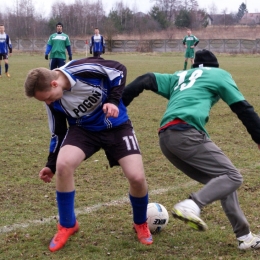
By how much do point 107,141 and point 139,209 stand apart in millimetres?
623

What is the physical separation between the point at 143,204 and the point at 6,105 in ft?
26.1

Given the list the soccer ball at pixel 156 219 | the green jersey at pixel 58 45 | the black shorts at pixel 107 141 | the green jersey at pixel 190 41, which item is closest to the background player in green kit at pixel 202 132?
the black shorts at pixel 107 141

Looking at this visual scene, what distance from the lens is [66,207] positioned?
3830 mm

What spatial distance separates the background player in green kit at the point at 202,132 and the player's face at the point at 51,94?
0.58 m

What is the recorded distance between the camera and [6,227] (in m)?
4.19

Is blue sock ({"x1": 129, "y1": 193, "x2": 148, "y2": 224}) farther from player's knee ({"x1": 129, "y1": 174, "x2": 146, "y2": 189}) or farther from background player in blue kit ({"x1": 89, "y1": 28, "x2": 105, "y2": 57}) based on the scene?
background player in blue kit ({"x1": 89, "y1": 28, "x2": 105, "y2": 57})

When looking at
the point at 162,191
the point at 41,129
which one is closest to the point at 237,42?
the point at 41,129

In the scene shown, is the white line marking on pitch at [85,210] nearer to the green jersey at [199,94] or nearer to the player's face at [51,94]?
the player's face at [51,94]

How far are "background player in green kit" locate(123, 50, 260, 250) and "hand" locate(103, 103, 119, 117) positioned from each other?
0.75 feet

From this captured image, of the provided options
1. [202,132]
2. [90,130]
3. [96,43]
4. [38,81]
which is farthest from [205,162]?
[96,43]

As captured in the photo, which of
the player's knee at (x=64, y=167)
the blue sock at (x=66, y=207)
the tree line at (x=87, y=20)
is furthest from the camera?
the tree line at (x=87, y=20)

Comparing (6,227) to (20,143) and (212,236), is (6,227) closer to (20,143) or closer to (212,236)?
(212,236)

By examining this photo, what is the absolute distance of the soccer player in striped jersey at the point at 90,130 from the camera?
3732 mm

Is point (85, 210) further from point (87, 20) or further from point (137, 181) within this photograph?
point (87, 20)
